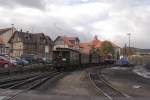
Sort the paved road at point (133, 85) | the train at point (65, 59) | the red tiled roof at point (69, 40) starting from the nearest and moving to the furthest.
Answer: the paved road at point (133, 85), the train at point (65, 59), the red tiled roof at point (69, 40)

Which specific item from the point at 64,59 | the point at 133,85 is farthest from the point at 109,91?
the point at 64,59

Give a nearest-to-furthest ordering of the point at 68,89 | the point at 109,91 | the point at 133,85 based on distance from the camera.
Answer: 1. the point at 109,91
2. the point at 68,89
3. the point at 133,85

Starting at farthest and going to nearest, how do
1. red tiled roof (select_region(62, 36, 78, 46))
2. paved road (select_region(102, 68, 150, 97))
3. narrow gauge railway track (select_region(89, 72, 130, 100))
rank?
red tiled roof (select_region(62, 36, 78, 46))
paved road (select_region(102, 68, 150, 97))
narrow gauge railway track (select_region(89, 72, 130, 100))

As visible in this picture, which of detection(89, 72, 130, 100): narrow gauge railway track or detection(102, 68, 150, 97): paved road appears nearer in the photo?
detection(89, 72, 130, 100): narrow gauge railway track

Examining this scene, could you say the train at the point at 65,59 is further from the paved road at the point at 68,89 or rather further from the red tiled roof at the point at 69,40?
the red tiled roof at the point at 69,40

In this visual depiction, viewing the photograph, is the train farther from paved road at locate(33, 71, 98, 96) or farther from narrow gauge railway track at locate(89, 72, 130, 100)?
narrow gauge railway track at locate(89, 72, 130, 100)

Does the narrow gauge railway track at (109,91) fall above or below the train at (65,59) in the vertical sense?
below

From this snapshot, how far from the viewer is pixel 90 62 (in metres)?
69.8

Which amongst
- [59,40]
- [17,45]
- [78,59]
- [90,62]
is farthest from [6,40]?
[78,59]

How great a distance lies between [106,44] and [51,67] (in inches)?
4179

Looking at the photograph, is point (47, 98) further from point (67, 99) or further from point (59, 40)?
point (59, 40)

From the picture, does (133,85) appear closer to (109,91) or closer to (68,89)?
(109,91)

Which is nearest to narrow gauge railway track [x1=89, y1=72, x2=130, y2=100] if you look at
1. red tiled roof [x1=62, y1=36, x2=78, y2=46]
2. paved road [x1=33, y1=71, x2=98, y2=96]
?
paved road [x1=33, y1=71, x2=98, y2=96]

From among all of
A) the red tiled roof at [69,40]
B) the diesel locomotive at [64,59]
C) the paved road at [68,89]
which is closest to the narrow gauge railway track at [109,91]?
the paved road at [68,89]
